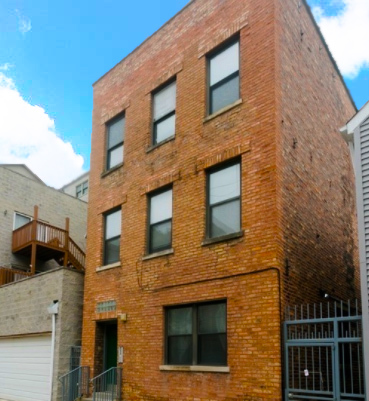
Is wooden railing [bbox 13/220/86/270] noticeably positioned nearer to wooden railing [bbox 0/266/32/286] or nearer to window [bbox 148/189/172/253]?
wooden railing [bbox 0/266/32/286]

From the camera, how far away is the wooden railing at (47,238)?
78.4ft

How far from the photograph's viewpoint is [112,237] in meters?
16.4

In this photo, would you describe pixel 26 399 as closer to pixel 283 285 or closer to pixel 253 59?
pixel 283 285

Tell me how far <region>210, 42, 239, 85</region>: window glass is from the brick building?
38 mm

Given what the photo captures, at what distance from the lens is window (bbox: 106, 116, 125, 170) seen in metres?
16.9

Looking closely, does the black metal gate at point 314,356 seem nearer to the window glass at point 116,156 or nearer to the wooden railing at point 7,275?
the window glass at point 116,156

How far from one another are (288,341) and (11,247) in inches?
699

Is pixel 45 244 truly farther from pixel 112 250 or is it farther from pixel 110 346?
pixel 110 346

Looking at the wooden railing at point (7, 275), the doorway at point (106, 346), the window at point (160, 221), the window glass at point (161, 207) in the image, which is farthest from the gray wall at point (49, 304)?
the window glass at point (161, 207)

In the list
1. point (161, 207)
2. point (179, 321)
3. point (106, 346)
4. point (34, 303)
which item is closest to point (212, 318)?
point (179, 321)

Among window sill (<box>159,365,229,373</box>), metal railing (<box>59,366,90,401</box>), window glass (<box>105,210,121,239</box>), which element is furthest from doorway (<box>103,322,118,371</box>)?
window sill (<box>159,365,229,373</box>)

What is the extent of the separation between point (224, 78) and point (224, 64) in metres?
0.38

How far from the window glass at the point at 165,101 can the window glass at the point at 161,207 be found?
237 centimetres

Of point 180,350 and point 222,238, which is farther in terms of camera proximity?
point 180,350
